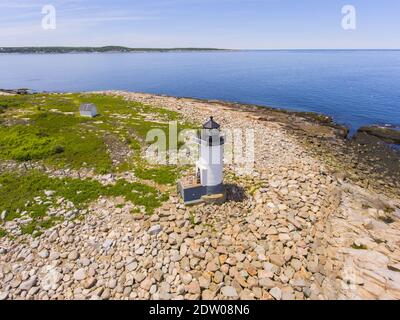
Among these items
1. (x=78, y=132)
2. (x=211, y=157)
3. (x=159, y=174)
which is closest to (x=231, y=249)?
(x=211, y=157)

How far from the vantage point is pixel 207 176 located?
15.2 metres

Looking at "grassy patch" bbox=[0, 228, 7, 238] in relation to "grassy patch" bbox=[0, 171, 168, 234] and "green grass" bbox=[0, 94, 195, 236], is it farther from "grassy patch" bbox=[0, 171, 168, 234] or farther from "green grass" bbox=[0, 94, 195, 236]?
"grassy patch" bbox=[0, 171, 168, 234]

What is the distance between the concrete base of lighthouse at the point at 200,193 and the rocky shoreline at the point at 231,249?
1.71 ft

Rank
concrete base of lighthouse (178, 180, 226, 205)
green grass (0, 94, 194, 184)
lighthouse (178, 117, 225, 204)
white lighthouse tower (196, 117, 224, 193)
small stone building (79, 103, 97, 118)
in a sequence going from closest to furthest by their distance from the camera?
white lighthouse tower (196, 117, 224, 193)
lighthouse (178, 117, 225, 204)
concrete base of lighthouse (178, 180, 226, 205)
green grass (0, 94, 194, 184)
small stone building (79, 103, 97, 118)

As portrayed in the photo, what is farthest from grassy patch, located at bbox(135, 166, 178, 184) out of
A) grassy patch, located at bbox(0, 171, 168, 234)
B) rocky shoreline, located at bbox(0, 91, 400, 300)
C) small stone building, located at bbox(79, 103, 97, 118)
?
small stone building, located at bbox(79, 103, 97, 118)

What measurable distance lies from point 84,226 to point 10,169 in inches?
428

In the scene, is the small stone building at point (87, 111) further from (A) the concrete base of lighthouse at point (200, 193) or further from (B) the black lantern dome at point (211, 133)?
(B) the black lantern dome at point (211, 133)

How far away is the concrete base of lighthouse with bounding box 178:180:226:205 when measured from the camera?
15312mm

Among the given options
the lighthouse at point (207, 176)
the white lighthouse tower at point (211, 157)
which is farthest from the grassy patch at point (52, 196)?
the white lighthouse tower at point (211, 157)

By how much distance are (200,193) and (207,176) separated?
3.75 feet

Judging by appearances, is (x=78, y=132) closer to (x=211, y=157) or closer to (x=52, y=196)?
(x=52, y=196)

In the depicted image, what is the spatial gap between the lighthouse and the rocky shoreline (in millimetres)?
694

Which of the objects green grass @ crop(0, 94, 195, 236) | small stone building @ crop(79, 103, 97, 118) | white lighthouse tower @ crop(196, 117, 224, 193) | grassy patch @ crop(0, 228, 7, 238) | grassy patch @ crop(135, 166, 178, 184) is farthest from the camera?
small stone building @ crop(79, 103, 97, 118)

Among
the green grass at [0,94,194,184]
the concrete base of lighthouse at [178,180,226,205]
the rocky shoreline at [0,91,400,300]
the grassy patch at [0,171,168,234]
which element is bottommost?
the rocky shoreline at [0,91,400,300]
